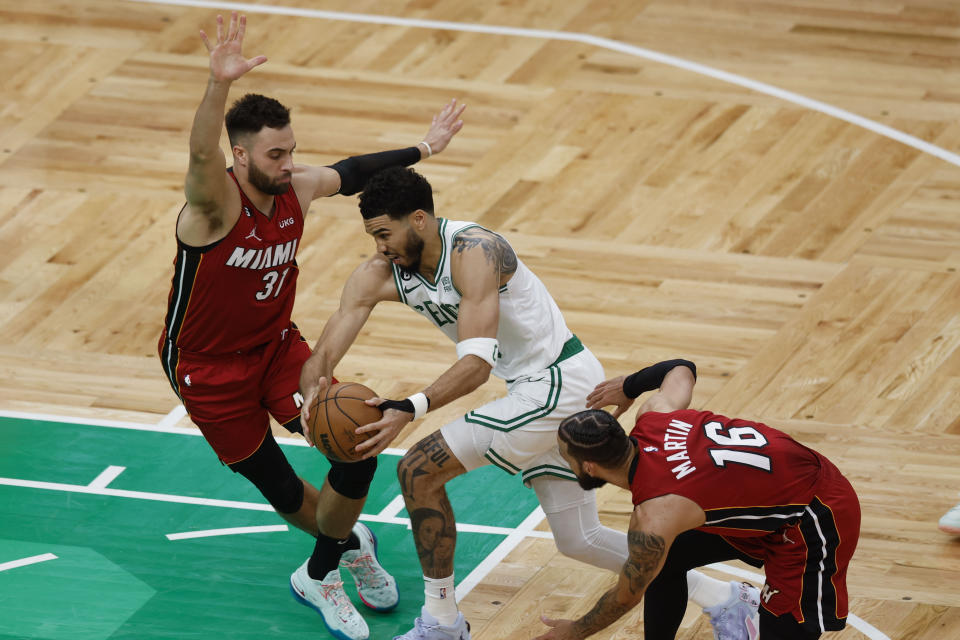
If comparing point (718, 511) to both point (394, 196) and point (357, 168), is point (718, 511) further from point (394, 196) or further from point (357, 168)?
point (357, 168)

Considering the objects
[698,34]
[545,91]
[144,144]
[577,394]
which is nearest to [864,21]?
[698,34]

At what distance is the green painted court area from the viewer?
7.49 meters

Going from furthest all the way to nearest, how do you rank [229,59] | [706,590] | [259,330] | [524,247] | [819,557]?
[524,247] → [259,330] → [706,590] → [229,59] → [819,557]

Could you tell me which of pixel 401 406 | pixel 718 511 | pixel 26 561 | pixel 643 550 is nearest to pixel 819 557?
pixel 718 511

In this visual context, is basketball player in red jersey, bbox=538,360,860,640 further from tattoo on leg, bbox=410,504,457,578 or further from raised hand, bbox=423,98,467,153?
raised hand, bbox=423,98,467,153

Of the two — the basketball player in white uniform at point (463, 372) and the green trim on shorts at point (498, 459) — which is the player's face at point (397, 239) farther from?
the green trim on shorts at point (498, 459)

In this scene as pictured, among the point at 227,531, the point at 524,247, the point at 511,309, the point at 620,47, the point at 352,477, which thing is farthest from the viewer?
the point at 620,47

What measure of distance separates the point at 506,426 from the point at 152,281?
467 cm

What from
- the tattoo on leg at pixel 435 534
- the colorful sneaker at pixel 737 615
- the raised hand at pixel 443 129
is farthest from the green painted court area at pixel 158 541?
the raised hand at pixel 443 129

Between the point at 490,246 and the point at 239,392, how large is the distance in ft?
4.69

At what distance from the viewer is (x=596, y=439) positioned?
5965 millimetres

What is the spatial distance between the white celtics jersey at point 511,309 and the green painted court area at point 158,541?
4.60 ft

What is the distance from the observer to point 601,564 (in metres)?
7.18

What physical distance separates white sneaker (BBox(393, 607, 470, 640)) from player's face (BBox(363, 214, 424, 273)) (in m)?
1.56
